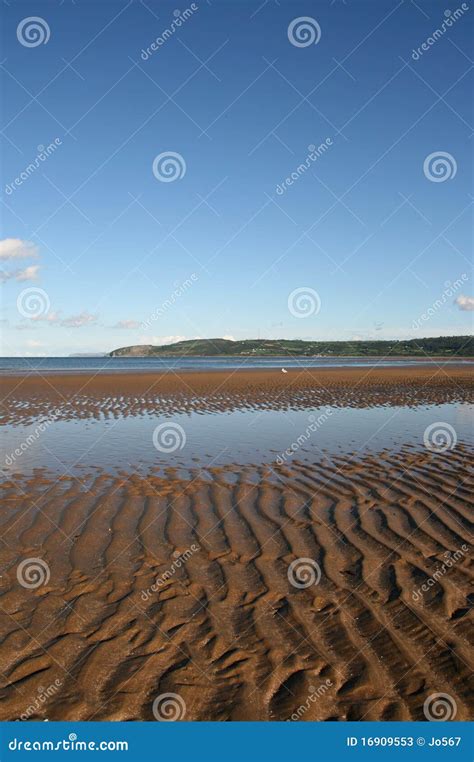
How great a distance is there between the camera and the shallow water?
12.1m

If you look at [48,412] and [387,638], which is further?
[48,412]

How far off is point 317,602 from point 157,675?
1992 millimetres

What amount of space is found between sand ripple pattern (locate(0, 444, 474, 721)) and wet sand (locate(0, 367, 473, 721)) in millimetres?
19

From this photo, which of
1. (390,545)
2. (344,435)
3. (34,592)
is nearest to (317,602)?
(390,545)

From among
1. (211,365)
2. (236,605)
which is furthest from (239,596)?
(211,365)

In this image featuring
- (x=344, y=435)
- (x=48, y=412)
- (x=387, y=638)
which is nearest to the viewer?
(x=387, y=638)

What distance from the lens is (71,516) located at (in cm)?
834

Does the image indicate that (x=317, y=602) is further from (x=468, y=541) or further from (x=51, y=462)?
(x=51, y=462)

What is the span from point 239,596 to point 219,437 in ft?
30.4

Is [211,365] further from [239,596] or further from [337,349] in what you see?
[337,349]

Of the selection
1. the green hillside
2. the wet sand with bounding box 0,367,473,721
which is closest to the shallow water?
the wet sand with bounding box 0,367,473,721

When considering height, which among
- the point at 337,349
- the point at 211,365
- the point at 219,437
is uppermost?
the point at 337,349

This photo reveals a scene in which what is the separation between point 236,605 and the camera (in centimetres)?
547

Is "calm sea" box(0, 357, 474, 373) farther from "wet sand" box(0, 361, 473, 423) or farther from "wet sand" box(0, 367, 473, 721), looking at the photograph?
"wet sand" box(0, 367, 473, 721)
